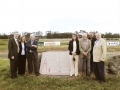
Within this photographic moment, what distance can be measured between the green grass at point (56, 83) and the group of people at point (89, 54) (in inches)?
16.2

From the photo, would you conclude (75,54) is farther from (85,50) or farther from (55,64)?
(55,64)

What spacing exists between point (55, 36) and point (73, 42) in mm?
30849

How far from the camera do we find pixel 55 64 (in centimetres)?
1051

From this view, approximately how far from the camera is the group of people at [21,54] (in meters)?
9.27

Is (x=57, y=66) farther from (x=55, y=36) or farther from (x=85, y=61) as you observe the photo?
(x=55, y=36)

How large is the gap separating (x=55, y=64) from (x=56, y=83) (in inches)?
76.3

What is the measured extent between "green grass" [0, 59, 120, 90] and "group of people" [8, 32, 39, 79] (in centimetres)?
51

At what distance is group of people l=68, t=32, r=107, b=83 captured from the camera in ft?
28.3

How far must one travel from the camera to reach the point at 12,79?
927 centimetres

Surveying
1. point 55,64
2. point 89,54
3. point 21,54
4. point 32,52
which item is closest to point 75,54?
point 89,54

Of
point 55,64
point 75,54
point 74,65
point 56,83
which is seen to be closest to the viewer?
point 56,83

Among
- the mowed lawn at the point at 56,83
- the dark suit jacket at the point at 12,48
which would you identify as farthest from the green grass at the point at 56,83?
the dark suit jacket at the point at 12,48

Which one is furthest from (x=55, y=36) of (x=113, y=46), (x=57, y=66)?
(x=57, y=66)

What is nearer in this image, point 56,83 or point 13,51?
point 56,83
